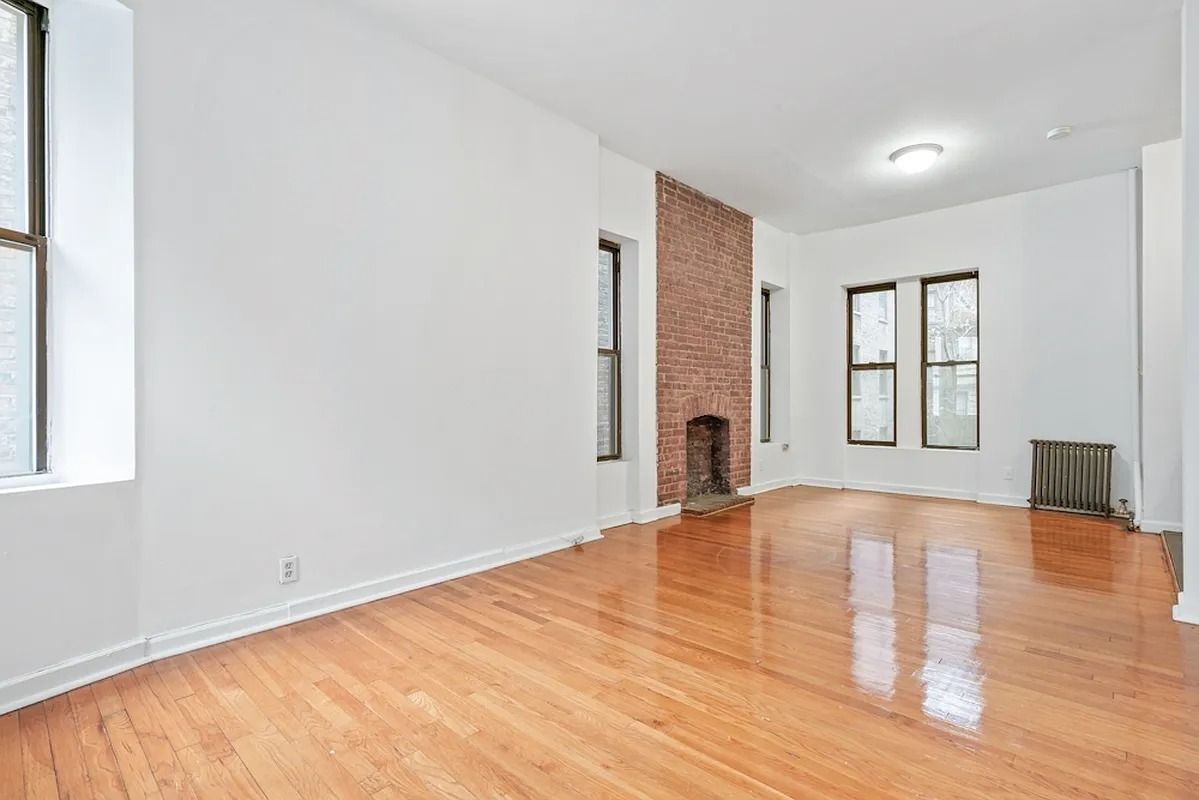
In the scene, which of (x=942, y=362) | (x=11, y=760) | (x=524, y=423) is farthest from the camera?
(x=942, y=362)

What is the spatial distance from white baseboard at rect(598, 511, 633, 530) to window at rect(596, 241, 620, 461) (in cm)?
50

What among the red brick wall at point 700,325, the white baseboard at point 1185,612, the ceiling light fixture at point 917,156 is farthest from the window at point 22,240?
the ceiling light fixture at point 917,156

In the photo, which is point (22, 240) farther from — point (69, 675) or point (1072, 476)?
point (1072, 476)

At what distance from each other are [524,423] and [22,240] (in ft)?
8.84

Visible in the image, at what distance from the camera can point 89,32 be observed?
250 cm

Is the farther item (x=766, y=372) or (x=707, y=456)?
(x=766, y=372)

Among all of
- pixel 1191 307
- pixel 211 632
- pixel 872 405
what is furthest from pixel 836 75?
pixel 211 632

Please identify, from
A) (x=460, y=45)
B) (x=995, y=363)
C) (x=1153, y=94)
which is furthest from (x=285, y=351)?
(x=995, y=363)

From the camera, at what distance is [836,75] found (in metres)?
3.89

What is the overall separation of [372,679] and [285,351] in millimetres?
1629

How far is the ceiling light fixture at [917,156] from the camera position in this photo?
4953 mm

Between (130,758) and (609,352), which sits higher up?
(609,352)

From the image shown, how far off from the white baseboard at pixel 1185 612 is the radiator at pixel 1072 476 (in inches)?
117

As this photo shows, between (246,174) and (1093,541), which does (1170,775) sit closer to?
(1093,541)
